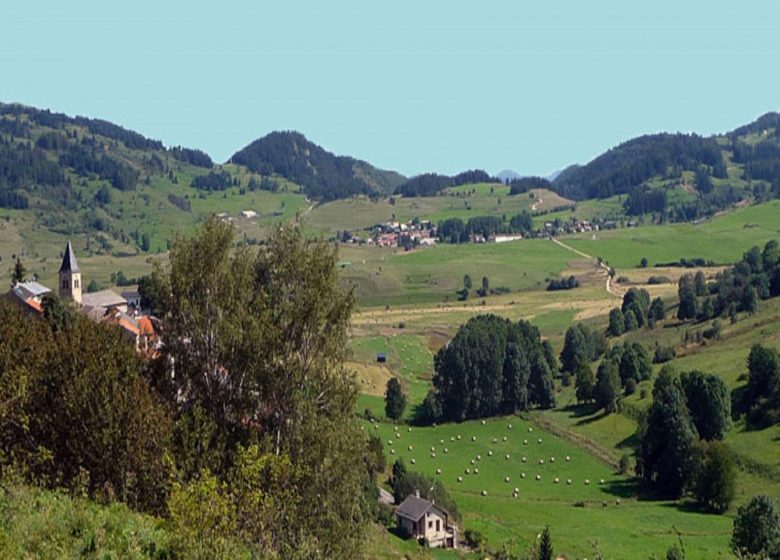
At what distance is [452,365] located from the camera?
101 meters

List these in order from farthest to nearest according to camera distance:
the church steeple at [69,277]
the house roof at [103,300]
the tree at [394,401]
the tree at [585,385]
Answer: the tree at [585,385] < the tree at [394,401] < the house roof at [103,300] < the church steeple at [69,277]

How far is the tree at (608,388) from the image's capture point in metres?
90.7

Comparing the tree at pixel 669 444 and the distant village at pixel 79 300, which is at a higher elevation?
the distant village at pixel 79 300

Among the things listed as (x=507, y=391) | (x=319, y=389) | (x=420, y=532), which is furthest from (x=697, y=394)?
(x=319, y=389)

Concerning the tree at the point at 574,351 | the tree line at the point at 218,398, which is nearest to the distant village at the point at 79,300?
the tree line at the point at 218,398

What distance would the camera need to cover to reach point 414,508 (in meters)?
57.1

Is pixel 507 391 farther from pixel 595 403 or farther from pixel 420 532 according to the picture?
pixel 420 532

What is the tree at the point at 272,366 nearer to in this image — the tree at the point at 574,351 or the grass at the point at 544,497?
the grass at the point at 544,497

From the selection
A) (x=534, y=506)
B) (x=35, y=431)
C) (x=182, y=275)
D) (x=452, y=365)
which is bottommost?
(x=534, y=506)

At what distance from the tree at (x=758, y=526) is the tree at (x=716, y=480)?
1554 cm

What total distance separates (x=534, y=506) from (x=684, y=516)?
11157mm

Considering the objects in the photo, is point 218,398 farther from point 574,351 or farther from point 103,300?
point 574,351

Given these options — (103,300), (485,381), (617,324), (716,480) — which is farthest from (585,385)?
(103,300)

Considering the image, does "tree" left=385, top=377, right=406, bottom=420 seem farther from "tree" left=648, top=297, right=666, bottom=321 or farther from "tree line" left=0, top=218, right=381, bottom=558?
"tree line" left=0, top=218, right=381, bottom=558
